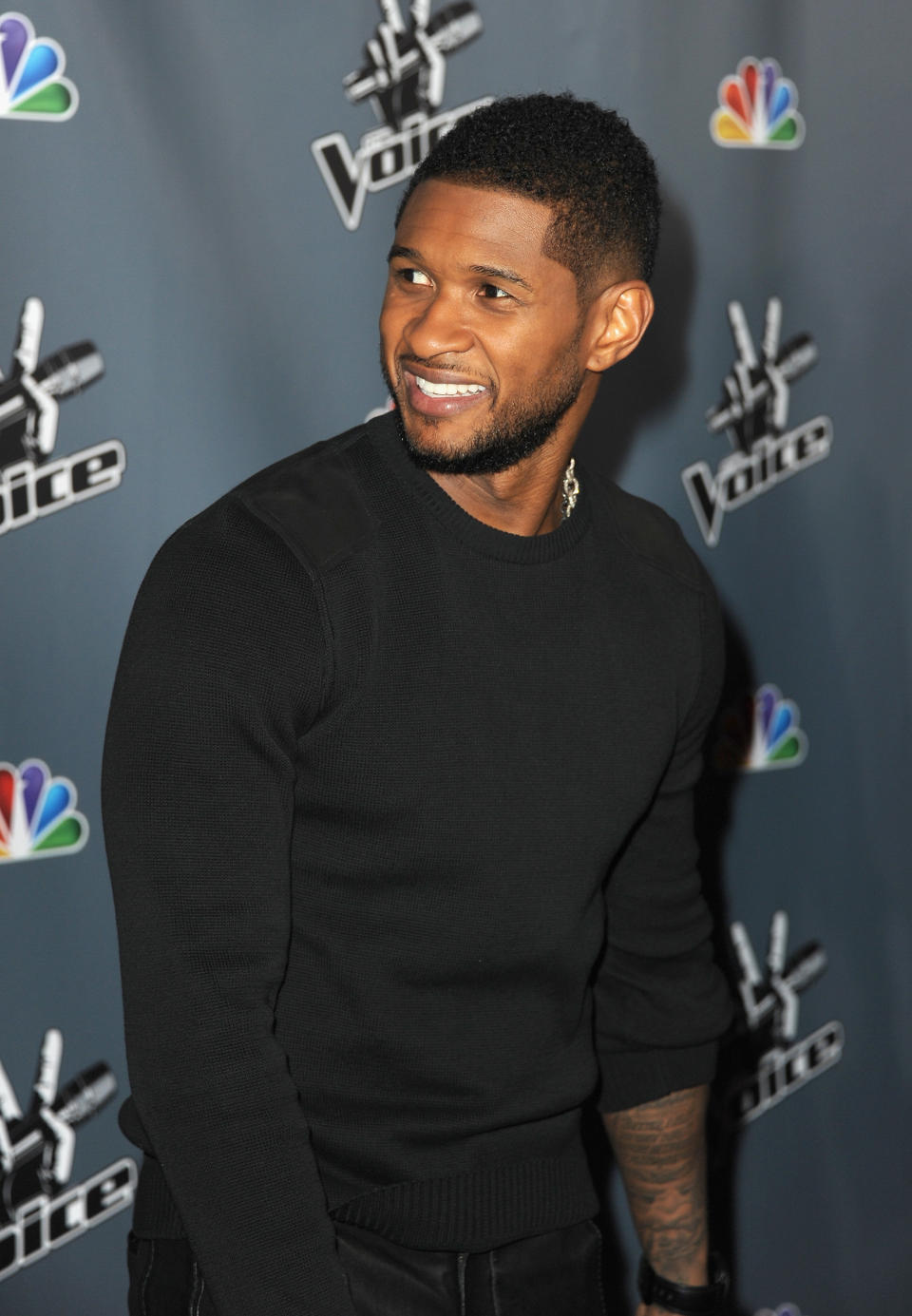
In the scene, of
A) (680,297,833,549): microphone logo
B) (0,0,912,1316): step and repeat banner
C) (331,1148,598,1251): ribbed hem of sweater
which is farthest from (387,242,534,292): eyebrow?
(680,297,833,549): microphone logo

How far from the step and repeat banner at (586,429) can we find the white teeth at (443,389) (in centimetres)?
65

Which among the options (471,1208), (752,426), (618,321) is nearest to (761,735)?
(752,426)

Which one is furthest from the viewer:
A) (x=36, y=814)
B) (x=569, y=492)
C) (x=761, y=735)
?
(x=761, y=735)

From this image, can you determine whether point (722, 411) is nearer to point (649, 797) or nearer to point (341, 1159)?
point (649, 797)

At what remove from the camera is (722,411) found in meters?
2.23

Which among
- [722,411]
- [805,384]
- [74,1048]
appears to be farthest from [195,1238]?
[805,384]

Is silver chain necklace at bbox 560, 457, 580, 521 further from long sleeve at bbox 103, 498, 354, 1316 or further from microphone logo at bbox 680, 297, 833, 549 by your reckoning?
microphone logo at bbox 680, 297, 833, 549

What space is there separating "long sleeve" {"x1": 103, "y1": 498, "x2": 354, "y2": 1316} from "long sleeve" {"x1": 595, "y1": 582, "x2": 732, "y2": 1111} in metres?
0.53

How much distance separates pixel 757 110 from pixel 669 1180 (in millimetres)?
1577

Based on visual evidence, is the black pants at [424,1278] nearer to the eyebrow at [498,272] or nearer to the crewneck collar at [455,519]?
the crewneck collar at [455,519]

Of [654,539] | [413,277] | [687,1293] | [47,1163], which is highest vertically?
[413,277]

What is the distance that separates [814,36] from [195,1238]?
197 centimetres

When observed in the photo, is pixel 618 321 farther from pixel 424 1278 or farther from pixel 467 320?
pixel 424 1278

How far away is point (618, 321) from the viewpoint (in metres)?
1.36
